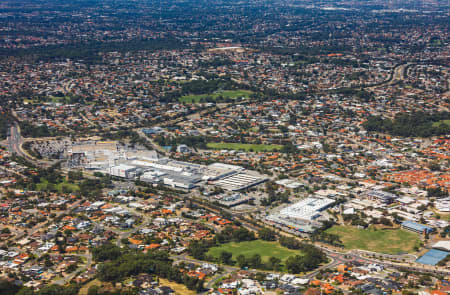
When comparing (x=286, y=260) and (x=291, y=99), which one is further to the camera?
(x=291, y=99)

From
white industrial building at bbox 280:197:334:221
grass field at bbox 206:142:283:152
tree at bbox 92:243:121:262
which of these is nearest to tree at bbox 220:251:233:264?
tree at bbox 92:243:121:262

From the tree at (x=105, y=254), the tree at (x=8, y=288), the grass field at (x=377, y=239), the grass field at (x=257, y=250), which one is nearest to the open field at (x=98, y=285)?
the tree at (x=105, y=254)

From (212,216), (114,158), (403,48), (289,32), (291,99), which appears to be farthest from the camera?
(289,32)

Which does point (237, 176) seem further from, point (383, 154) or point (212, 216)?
point (383, 154)

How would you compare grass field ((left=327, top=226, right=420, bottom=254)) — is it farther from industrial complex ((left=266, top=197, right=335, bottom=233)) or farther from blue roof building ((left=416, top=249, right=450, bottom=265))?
industrial complex ((left=266, top=197, right=335, bottom=233))

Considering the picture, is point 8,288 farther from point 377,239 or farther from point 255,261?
point 377,239

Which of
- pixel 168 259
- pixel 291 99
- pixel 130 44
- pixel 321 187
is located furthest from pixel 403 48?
pixel 168 259

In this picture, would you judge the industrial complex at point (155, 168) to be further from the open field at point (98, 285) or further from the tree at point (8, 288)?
the tree at point (8, 288)
